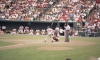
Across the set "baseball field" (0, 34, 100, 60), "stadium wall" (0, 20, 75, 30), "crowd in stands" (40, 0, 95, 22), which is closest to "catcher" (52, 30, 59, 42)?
"baseball field" (0, 34, 100, 60)

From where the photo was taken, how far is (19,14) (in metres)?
34.5

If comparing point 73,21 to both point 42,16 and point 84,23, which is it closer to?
point 84,23

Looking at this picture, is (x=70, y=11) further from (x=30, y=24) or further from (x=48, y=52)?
(x=48, y=52)

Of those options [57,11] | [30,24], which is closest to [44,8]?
[57,11]

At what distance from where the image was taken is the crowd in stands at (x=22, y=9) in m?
34.3

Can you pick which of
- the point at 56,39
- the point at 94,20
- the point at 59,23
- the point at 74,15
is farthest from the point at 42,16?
the point at 56,39

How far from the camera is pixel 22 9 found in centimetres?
3525

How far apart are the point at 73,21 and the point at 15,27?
380 inches

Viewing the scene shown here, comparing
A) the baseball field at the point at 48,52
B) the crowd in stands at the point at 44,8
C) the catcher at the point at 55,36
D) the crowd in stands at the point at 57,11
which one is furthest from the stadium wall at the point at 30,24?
the baseball field at the point at 48,52

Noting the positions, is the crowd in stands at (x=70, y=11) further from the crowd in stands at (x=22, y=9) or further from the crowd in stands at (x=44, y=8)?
the crowd in stands at (x=22, y=9)

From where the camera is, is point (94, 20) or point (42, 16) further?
point (42, 16)

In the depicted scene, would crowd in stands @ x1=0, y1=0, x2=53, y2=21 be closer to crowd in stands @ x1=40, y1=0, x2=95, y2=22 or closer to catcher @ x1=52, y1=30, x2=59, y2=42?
crowd in stands @ x1=40, y1=0, x2=95, y2=22

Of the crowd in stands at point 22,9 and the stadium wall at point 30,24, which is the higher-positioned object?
the crowd in stands at point 22,9

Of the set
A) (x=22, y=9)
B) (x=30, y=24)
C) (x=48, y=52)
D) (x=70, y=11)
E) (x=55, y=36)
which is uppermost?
(x=22, y=9)
